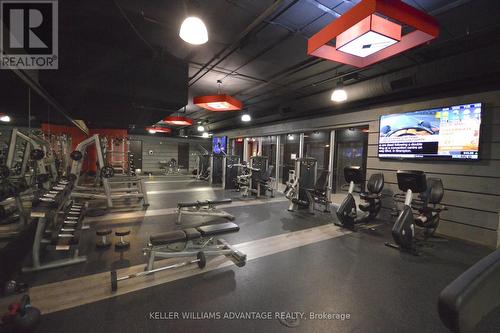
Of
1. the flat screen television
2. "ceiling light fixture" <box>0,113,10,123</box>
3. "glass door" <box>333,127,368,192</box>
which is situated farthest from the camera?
the flat screen television

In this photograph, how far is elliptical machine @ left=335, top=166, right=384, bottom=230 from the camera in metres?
4.38

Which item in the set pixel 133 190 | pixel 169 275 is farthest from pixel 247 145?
pixel 169 275

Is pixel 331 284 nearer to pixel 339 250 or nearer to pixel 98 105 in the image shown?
pixel 339 250

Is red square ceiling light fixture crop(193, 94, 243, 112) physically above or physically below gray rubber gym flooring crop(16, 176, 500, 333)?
above

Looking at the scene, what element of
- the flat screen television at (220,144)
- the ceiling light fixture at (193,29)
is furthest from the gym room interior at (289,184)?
the flat screen television at (220,144)

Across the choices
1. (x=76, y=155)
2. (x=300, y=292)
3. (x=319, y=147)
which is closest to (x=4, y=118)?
(x=76, y=155)

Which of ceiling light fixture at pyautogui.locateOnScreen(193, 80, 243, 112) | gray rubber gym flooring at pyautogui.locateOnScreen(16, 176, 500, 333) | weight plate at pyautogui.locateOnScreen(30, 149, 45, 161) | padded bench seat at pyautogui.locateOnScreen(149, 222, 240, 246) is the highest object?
ceiling light fixture at pyautogui.locateOnScreen(193, 80, 243, 112)

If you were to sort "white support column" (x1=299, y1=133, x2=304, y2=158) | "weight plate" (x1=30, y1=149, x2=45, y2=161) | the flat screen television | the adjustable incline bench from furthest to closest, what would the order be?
the flat screen television
"white support column" (x1=299, y1=133, x2=304, y2=158)
"weight plate" (x1=30, y1=149, x2=45, y2=161)
the adjustable incline bench

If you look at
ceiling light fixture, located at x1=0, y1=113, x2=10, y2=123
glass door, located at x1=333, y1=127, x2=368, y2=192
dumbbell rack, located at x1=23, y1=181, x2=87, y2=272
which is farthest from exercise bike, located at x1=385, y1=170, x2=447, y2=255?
ceiling light fixture, located at x1=0, y1=113, x2=10, y2=123

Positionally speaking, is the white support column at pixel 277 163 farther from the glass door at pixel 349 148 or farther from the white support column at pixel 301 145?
the glass door at pixel 349 148

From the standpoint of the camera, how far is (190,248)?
2.94 m

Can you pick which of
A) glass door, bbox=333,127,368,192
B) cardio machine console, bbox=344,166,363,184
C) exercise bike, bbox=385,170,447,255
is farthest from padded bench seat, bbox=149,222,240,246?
glass door, bbox=333,127,368,192

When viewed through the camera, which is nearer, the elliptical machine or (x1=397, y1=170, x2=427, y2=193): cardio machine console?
(x1=397, y1=170, x2=427, y2=193): cardio machine console

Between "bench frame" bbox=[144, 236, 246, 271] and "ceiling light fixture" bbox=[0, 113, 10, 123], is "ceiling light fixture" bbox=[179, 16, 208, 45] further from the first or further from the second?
"ceiling light fixture" bbox=[0, 113, 10, 123]
